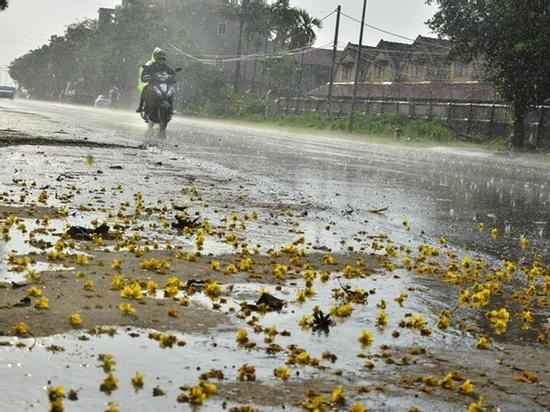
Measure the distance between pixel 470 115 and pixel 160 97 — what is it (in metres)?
27.2

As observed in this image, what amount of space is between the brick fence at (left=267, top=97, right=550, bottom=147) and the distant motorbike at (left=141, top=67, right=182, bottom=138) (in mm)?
22134

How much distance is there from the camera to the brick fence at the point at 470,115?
139ft

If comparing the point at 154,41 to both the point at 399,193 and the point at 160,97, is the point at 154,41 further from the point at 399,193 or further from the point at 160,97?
the point at 399,193

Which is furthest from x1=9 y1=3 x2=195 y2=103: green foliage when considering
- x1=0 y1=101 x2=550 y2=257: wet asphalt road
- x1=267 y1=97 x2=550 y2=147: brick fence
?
x1=0 y1=101 x2=550 y2=257: wet asphalt road

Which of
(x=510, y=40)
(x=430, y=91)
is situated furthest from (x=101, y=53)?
(x=510, y=40)

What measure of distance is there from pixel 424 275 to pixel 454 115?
149 feet

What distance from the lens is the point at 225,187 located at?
12.3 metres

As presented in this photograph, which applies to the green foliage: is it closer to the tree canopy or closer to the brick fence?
the tree canopy

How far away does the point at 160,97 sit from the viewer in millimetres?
25531

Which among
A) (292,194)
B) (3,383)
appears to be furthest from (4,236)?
(292,194)

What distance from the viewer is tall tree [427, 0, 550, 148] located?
126ft

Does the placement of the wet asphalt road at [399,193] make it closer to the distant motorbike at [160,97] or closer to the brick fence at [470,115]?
the distant motorbike at [160,97]

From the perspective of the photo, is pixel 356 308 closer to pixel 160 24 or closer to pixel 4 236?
pixel 4 236

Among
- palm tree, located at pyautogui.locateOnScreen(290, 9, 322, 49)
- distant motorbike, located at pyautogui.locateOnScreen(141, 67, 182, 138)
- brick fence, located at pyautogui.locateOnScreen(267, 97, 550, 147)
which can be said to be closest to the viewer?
distant motorbike, located at pyautogui.locateOnScreen(141, 67, 182, 138)
